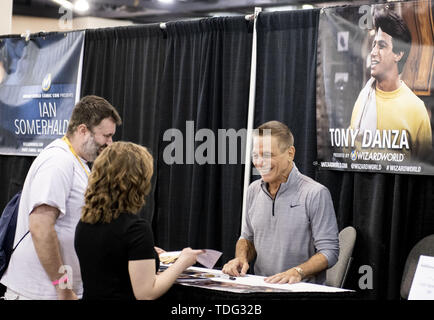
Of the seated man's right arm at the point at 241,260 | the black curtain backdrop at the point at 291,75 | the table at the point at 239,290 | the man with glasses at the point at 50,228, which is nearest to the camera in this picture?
the table at the point at 239,290

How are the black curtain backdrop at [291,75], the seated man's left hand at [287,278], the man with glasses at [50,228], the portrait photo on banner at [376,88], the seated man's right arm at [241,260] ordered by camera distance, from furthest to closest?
the black curtain backdrop at [291,75]
the portrait photo on banner at [376,88]
the seated man's right arm at [241,260]
the seated man's left hand at [287,278]
the man with glasses at [50,228]

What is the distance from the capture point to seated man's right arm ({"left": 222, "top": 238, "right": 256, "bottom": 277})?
9.10 ft

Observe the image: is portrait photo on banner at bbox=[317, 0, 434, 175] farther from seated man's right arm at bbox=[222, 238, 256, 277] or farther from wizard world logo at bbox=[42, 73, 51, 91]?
wizard world logo at bbox=[42, 73, 51, 91]

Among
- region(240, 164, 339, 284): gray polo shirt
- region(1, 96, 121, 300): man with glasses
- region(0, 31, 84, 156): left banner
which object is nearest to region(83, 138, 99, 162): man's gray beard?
region(1, 96, 121, 300): man with glasses

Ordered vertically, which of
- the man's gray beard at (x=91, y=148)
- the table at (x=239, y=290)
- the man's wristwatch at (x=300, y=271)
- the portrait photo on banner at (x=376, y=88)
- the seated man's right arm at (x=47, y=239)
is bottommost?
the table at (x=239, y=290)

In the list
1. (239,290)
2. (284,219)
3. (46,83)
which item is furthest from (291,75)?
(46,83)

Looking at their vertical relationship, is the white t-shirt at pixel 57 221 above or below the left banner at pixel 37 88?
below

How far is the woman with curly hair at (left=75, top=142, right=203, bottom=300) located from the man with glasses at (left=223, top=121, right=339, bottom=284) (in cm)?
74

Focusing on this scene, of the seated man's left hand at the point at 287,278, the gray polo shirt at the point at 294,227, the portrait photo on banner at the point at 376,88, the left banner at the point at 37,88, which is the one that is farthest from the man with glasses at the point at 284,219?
the left banner at the point at 37,88

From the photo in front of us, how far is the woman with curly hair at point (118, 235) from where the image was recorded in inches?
82.0

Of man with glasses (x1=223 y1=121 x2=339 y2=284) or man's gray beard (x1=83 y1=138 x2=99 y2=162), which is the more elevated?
man's gray beard (x1=83 y1=138 x2=99 y2=162)

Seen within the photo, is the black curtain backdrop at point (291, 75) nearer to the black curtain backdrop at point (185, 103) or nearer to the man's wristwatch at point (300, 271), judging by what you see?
the black curtain backdrop at point (185, 103)

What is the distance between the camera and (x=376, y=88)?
370 cm
